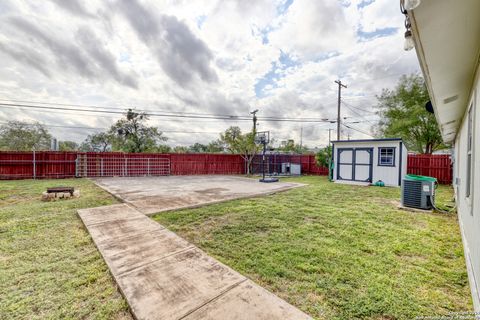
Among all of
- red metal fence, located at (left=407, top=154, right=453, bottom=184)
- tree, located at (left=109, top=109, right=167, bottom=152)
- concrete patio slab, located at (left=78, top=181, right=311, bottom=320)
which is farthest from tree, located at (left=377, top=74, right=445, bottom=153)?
tree, located at (left=109, top=109, right=167, bottom=152)

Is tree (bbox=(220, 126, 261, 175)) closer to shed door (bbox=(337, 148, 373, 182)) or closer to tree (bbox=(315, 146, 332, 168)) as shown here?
tree (bbox=(315, 146, 332, 168))

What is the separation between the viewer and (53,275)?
203 cm

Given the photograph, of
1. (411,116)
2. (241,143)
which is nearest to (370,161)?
(411,116)

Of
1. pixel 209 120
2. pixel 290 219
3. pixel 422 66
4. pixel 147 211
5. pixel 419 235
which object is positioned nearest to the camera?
pixel 422 66

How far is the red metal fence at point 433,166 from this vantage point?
10.4 m

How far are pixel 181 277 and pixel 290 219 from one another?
8.39ft

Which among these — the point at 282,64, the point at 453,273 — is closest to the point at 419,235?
the point at 453,273

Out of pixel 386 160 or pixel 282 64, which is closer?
pixel 386 160

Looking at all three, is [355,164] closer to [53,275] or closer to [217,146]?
[53,275]

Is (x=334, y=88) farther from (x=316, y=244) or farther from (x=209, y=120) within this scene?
(x=316, y=244)

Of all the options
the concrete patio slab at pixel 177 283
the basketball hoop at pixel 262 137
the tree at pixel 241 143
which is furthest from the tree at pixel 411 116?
the concrete patio slab at pixel 177 283

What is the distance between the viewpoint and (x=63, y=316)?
1494 millimetres

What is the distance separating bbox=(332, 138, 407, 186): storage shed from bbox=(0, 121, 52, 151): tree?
29998 mm

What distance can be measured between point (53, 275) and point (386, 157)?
1190 centimetres
